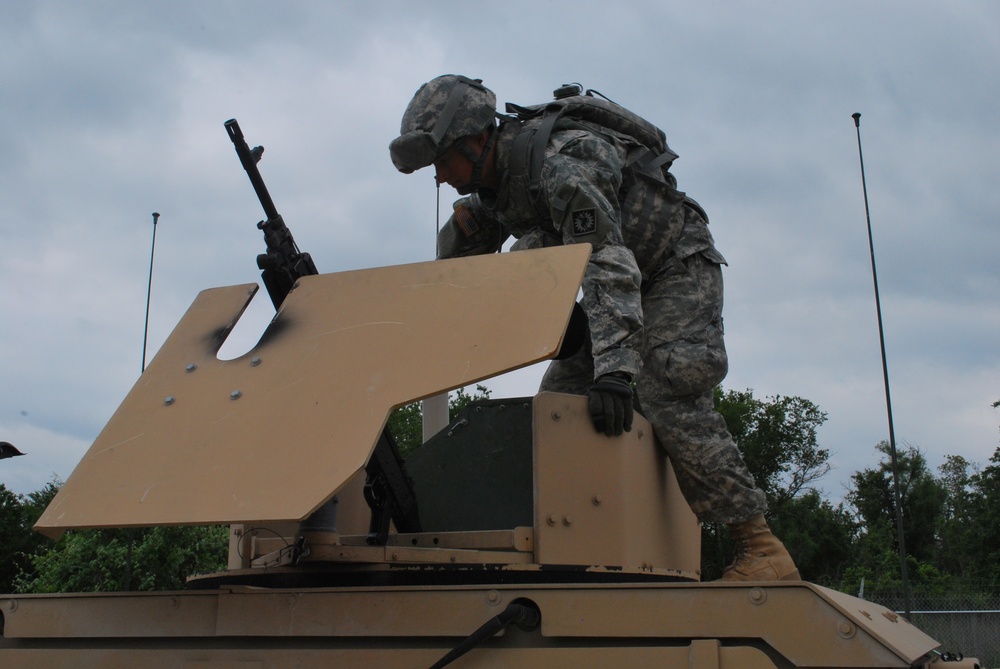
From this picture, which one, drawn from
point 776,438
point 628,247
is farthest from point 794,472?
point 628,247

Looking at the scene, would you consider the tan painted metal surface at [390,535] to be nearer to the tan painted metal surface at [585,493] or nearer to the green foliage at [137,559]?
the tan painted metal surface at [585,493]

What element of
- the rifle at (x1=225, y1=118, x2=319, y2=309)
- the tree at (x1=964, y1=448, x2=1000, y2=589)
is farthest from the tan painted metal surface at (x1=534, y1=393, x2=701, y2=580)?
the tree at (x1=964, y1=448, x2=1000, y2=589)

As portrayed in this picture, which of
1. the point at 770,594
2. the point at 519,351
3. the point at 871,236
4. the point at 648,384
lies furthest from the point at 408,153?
the point at 871,236

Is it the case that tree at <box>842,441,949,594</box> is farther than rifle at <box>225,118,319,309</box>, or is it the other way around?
tree at <box>842,441,949,594</box>

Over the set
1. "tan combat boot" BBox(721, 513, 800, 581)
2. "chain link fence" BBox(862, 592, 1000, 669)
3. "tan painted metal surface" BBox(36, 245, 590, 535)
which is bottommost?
"chain link fence" BBox(862, 592, 1000, 669)

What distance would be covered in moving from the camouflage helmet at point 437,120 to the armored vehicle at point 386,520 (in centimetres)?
93

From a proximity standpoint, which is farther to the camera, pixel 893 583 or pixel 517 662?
pixel 893 583

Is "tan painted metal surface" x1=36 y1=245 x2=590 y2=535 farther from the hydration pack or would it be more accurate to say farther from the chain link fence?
the chain link fence

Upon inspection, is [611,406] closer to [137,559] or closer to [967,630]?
[967,630]

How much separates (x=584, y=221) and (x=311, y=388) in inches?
53.7

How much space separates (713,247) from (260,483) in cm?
240

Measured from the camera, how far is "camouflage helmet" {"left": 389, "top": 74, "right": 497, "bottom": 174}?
13.3 feet

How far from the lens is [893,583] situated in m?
19.2

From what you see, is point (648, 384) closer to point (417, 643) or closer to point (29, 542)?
point (417, 643)
